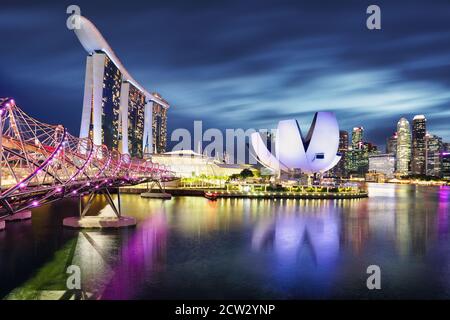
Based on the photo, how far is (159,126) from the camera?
102m

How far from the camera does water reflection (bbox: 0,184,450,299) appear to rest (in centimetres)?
888

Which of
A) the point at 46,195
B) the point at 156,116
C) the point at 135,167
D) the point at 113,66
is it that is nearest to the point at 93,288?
the point at 46,195

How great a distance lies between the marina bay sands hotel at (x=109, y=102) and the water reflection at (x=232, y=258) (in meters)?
24.6

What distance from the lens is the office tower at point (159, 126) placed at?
319ft

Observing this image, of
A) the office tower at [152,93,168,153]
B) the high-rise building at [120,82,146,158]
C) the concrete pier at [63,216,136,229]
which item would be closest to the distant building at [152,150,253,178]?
the high-rise building at [120,82,146,158]

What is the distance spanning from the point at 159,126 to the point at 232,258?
92.5m

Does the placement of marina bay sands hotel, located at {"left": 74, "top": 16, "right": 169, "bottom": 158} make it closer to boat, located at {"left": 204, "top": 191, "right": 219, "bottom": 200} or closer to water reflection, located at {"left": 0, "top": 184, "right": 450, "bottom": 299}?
boat, located at {"left": 204, "top": 191, "right": 219, "bottom": 200}

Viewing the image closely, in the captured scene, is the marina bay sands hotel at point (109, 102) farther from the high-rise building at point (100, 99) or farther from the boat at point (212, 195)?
the boat at point (212, 195)

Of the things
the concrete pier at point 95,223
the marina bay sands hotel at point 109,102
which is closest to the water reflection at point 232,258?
the concrete pier at point 95,223

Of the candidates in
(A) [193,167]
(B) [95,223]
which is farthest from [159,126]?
(B) [95,223]

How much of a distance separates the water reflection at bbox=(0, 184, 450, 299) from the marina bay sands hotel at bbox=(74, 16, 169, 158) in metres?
24.6

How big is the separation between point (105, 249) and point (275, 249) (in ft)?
16.7

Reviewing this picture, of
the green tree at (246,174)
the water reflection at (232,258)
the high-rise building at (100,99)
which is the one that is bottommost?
the water reflection at (232,258)

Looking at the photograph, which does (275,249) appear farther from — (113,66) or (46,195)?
(113,66)
